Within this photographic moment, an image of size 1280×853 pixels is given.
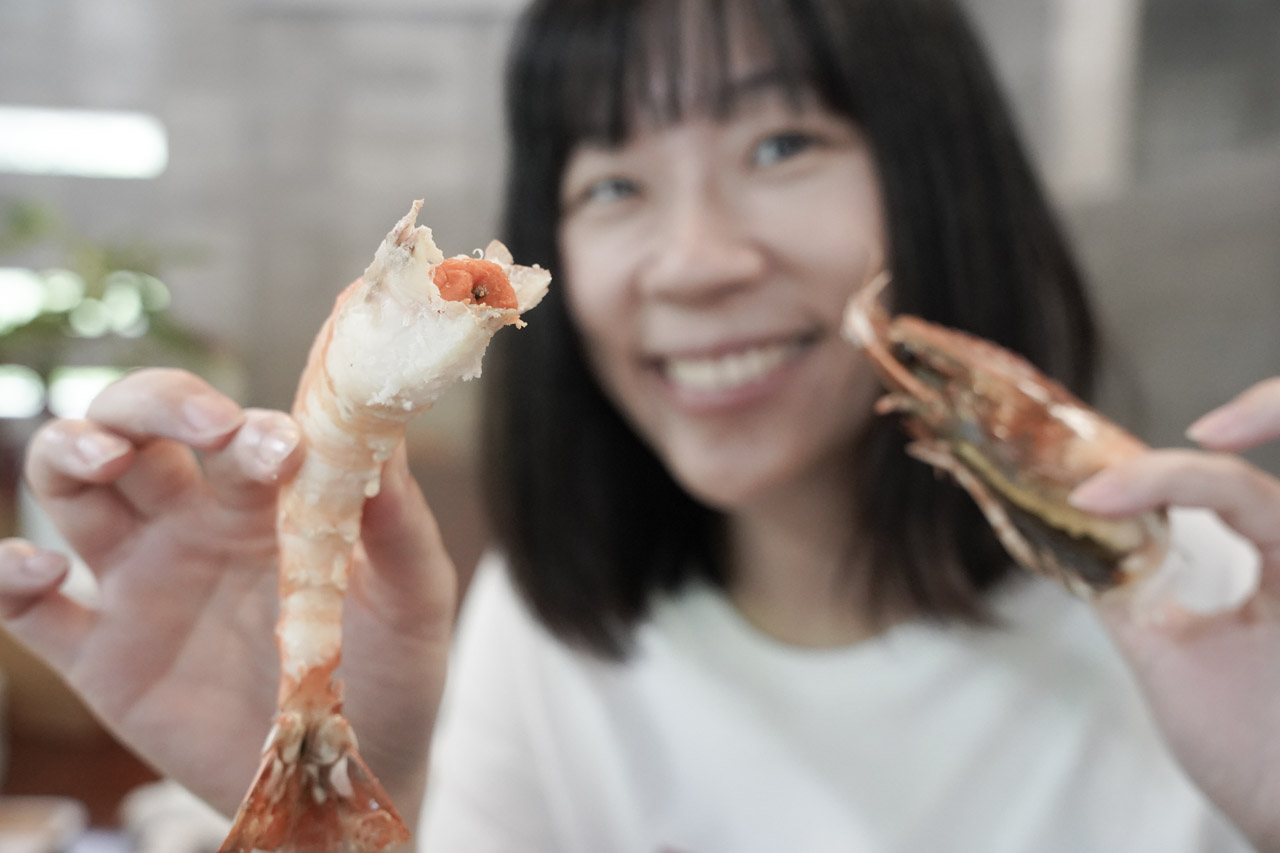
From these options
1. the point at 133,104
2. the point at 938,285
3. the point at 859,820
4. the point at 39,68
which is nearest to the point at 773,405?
the point at 938,285

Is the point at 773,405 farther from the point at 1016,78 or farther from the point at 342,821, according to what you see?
the point at 1016,78

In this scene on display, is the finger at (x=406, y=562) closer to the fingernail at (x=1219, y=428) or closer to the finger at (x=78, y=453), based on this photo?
the finger at (x=78, y=453)

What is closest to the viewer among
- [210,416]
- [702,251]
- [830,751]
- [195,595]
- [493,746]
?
[210,416]

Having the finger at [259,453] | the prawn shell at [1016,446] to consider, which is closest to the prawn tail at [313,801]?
the finger at [259,453]

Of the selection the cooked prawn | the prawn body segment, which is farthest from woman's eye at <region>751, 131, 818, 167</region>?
the cooked prawn

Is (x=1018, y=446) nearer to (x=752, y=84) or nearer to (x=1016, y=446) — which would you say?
(x=1016, y=446)

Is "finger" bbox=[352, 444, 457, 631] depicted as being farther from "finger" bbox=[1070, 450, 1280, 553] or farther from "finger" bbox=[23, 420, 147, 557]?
"finger" bbox=[1070, 450, 1280, 553]

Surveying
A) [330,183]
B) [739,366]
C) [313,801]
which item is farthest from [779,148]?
[330,183]
